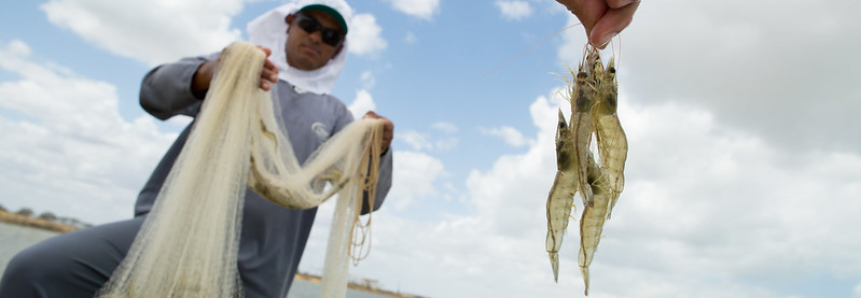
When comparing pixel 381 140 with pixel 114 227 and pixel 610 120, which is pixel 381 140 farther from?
pixel 610 120

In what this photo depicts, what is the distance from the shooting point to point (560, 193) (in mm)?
1721

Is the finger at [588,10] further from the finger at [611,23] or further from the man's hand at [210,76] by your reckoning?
the man's hand at [210,76]

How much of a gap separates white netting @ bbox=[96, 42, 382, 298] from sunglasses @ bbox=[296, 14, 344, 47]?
3.26 feet

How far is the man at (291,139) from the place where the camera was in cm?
295

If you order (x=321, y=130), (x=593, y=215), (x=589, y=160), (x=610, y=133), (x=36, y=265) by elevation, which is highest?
(x=321, y=130)

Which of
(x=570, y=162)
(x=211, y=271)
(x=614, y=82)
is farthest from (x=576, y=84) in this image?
(x=211, y=271)

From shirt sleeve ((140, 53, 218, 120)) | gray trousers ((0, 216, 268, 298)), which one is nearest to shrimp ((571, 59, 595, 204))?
gray trousers ((0, 216, 268, 298))

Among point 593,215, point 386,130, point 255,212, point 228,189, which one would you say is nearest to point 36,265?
point 228,189

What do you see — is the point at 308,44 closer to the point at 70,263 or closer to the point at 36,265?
the point at 70,263

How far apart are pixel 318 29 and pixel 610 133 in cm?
349

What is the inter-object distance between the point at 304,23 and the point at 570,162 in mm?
3590

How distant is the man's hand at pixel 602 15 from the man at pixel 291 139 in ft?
8.71

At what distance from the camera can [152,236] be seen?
303 cm

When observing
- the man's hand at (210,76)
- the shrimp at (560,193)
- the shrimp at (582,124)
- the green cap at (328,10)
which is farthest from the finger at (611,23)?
the green cap at (328,10)
